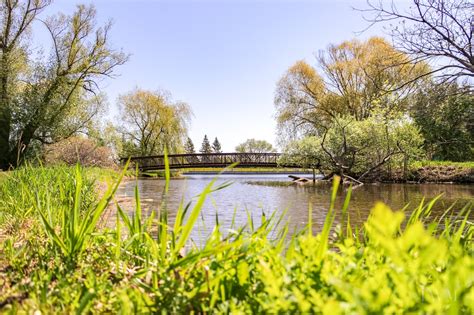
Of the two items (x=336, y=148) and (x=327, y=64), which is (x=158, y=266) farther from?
(x=327, y=64)

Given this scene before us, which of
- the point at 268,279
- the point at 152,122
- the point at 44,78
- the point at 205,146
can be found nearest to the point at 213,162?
the point at 152,122

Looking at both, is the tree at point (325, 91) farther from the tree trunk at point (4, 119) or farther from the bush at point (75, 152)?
the tree trunk at point (4, 119)

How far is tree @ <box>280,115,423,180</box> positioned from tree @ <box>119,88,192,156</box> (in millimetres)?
21052

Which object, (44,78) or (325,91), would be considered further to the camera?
(325,91)

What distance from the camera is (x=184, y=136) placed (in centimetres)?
4262

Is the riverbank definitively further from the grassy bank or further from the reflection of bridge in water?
the reflection of bridge in water

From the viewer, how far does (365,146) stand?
21.7 m

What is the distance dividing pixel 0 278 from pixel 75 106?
77.5 feet

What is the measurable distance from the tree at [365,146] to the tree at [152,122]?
2105 cm

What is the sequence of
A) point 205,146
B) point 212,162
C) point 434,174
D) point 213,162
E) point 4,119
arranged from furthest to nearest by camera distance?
point 205,146 → point 212,162 → point 213,162 → point 434,174 → point 4,119

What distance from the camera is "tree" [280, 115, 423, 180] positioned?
67.4 ft

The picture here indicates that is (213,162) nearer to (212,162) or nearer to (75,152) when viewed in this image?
(212,162)

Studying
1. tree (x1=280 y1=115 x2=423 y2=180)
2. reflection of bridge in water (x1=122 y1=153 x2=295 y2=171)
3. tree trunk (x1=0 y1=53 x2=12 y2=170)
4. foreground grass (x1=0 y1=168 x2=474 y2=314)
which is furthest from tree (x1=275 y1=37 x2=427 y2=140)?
foreground grass (x1=0 y1=168 x2=474 y2=314)

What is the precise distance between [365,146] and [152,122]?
26845 millimetres
